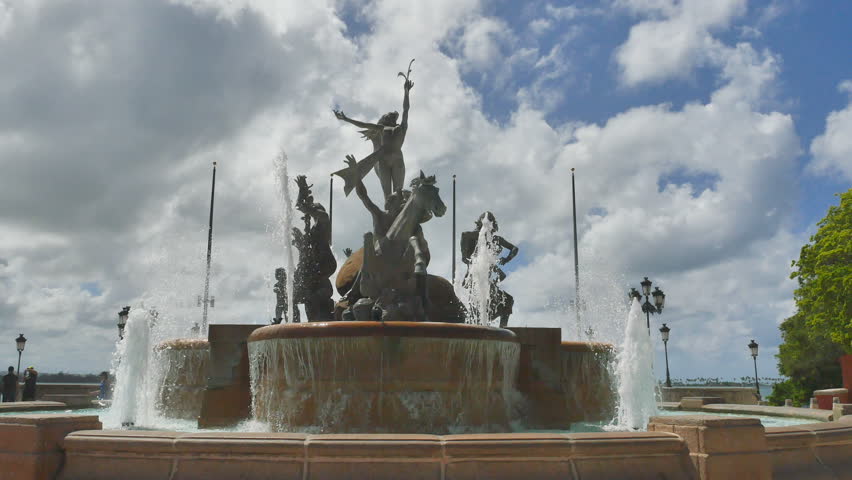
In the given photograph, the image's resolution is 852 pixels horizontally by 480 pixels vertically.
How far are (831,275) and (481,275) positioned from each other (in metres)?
22.9

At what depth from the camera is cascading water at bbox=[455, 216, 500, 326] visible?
13.5 m

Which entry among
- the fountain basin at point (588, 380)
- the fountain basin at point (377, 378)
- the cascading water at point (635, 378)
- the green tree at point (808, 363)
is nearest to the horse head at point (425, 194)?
the fountain basin at point (377, 378)

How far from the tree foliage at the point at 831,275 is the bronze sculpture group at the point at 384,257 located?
2190cm

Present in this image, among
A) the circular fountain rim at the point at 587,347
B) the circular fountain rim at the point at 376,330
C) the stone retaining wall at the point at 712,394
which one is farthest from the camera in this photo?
the stone retaining wall at the point at 712,394

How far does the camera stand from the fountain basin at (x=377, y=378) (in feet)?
27.2

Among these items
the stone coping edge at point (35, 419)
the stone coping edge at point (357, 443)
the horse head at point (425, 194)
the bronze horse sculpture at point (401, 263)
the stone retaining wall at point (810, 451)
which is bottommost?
the stone retaining wall at point (810, 451)

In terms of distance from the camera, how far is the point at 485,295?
13.5 m

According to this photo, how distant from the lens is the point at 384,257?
10789 mm

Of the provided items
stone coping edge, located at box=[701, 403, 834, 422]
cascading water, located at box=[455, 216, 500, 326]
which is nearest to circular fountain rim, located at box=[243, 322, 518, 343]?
cascading water, located at box=[455, 216, 500, 326]

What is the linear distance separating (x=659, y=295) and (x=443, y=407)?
55.9 ft

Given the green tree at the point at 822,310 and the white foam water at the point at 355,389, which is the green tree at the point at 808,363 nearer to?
the green tree at the point at 822,310

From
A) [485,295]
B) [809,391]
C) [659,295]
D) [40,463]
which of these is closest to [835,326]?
[659,295]

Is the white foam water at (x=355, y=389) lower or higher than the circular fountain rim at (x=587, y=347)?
lower

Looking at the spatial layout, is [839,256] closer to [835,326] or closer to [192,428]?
[835,326]
